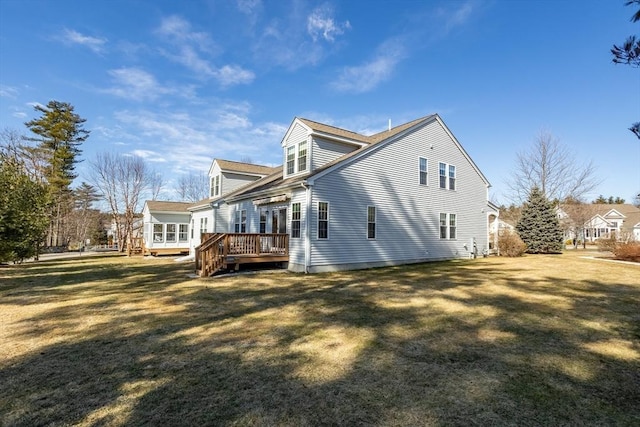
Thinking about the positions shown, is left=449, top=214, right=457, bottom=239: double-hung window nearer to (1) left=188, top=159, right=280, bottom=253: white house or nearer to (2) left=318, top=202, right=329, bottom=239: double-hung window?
(2) left=318, top=202, right=329, bottom=239: double-hung window

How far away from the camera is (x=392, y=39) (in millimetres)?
16266

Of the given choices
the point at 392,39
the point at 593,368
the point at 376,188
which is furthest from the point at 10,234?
the point at 392,39

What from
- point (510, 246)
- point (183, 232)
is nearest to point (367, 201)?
point (510, 246)

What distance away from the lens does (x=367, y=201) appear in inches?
579

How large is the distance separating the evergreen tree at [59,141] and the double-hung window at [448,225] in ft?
124

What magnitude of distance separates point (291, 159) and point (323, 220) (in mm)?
4344

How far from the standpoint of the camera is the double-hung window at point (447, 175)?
18.3 metres

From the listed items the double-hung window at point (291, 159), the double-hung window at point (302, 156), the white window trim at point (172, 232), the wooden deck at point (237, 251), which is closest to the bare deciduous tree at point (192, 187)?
the white window trim at point (172, 232)

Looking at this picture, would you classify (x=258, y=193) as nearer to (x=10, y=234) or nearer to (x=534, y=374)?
(x=10, y=234)

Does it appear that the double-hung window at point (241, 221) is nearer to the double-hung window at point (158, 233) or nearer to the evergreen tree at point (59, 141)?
the double-hung window at point (158, 233)

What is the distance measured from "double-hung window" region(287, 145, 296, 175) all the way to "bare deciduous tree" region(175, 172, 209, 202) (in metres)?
33.6

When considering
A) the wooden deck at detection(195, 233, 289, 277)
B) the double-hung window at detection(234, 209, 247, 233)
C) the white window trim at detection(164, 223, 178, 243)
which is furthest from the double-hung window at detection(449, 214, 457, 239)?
the white window trim at detection(164, 223, 178, 243)

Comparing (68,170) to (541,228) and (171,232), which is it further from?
(541,228)

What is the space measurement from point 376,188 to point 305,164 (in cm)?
359
